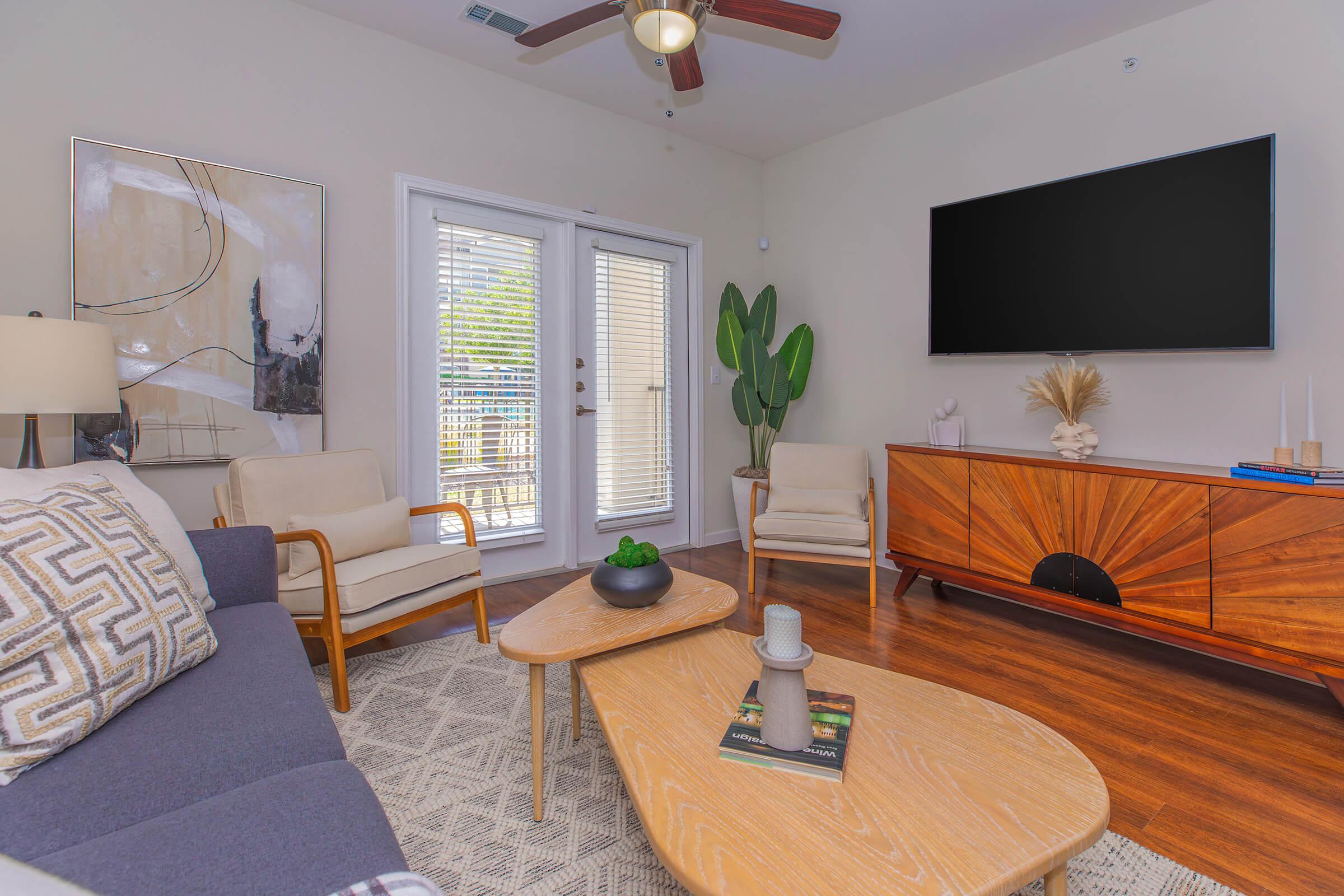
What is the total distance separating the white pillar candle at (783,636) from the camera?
1.14 metres

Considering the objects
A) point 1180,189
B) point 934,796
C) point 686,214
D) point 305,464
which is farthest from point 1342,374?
point 305,464

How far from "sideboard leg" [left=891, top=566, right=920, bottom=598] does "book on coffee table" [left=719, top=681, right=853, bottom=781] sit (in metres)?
2.22

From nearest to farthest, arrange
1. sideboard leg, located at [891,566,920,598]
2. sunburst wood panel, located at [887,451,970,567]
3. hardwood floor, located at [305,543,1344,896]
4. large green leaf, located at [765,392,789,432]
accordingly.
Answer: hardwood floor, located at [305,543,1344,896] → sunburst wood panel, located at [887,451,970,567] → sideboard leg, located at [891,566,920,598] → large green leaf, located at [765,392,789,432]

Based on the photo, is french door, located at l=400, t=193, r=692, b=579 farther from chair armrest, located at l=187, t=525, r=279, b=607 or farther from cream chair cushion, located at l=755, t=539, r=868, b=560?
chair armrest, located at l=187, t=525, r=279, b=607

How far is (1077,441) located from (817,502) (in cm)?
127

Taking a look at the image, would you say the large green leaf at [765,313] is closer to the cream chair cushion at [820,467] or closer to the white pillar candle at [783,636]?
the cream chair cushion at [820,467]

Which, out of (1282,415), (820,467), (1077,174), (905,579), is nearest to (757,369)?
(820,467)

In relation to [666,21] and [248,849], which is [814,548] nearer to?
[666,21]

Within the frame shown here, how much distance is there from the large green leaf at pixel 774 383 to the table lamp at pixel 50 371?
10.6 ft

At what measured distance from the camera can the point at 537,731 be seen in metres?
1.55

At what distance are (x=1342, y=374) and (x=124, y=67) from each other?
4.90m

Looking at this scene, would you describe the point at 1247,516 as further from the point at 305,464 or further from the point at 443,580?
the point at 305,464

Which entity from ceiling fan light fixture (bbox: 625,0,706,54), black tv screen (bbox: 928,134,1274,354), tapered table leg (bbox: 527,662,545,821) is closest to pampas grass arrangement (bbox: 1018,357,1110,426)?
black tv screen (bbox: 928,134,1274,354)

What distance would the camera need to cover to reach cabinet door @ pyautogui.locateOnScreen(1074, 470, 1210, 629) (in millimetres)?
2344
